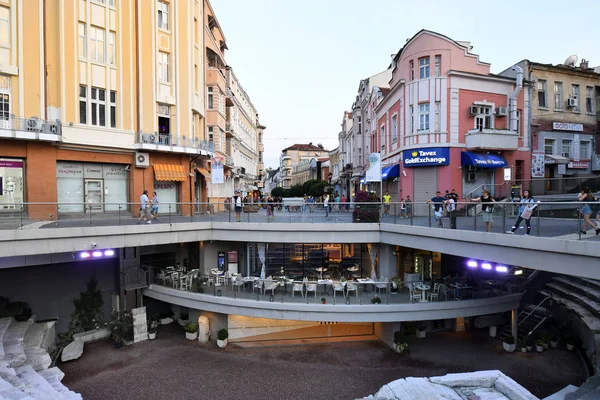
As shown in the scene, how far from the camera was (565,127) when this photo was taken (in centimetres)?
2583

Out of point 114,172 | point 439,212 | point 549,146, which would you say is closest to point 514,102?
point 549,146

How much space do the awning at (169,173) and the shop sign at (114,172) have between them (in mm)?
1768

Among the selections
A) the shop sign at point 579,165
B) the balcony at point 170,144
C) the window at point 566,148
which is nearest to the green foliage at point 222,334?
the balcony at point 170,144

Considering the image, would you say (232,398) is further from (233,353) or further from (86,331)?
(86,331)

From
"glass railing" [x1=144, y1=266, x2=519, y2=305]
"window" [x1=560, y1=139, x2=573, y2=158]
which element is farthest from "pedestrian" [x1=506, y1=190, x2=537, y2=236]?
"window" [x1=560, y1=139, x2=573, y2=158]

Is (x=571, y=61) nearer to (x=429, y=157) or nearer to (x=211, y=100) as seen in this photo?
(x=429, y=157)

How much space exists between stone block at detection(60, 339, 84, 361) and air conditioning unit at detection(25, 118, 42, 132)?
10.6 meters

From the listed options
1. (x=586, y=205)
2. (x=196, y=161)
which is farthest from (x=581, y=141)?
(x=196, y=161)

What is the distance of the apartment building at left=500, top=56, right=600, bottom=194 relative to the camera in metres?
24.9

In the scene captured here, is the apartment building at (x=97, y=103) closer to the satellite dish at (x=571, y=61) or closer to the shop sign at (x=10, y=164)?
the shop sign at (x=10, y=164)

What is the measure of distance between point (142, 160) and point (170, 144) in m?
1.99

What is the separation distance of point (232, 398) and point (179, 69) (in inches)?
789

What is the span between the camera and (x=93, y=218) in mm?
15484

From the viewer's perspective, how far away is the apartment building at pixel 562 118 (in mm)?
24859
